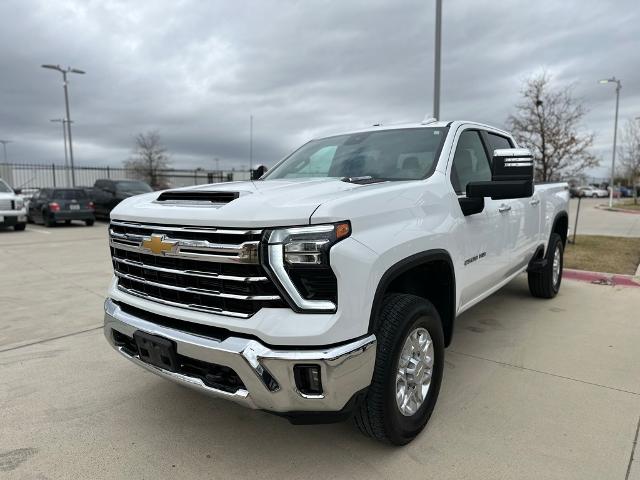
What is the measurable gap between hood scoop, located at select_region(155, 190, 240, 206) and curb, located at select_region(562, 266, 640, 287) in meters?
6.33

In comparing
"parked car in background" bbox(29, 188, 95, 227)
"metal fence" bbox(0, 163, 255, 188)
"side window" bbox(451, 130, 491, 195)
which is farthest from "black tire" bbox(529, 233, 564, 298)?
"metal fence" bbox(0, 163, 255, 188)

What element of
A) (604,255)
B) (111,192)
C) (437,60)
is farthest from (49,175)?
(604,255)

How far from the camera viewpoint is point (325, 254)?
84.0 inches

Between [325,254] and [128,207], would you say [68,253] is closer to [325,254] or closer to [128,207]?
[128,207]

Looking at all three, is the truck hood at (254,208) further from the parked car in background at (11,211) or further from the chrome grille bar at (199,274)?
the parked car in background at (11,211)

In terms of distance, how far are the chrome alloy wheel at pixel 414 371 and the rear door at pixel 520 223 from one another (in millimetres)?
1762

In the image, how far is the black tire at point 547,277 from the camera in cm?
561

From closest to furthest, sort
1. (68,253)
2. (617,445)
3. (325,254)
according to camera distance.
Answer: (325,254)
(617,445)
(68,253)

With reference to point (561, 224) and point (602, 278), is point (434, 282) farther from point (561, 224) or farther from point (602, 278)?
point (602, 278)

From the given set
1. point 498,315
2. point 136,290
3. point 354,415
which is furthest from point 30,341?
point 498,315

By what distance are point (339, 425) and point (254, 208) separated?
1571mm

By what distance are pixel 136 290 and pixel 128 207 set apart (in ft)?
1.64

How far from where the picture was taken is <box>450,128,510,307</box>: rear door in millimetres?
3309

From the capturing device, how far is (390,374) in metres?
2.41
